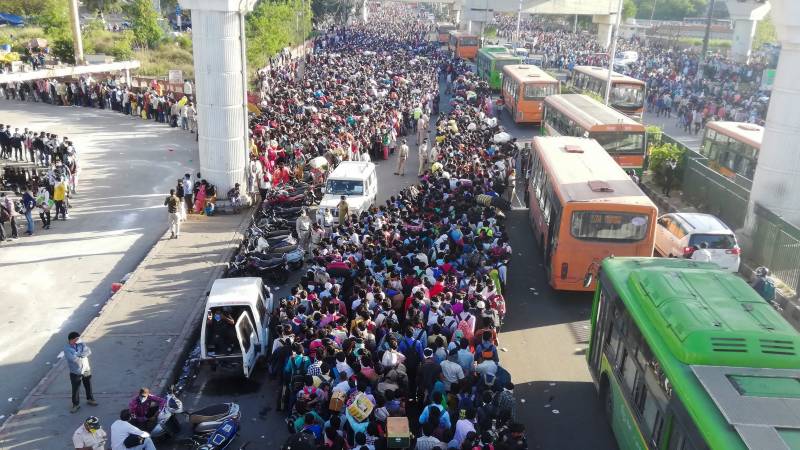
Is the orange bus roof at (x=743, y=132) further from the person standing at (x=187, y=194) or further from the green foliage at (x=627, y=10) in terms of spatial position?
the green foliage at (x=627, y=10)

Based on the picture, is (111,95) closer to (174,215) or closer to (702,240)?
(174,215)

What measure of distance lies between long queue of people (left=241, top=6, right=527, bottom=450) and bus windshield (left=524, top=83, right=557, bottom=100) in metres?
11.0

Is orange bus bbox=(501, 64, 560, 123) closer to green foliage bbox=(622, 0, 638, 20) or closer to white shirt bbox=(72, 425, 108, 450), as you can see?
white shirt bbox=(72, 425, 108, 450)

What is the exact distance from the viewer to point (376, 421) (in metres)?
8.81

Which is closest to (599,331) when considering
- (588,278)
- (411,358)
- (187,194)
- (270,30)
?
(411,358)

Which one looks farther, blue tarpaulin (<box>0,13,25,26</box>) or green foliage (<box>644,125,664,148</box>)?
blue tarpaulin (<box>0,13,25,26</box>)

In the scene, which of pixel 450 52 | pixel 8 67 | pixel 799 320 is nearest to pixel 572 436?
pixel 799 320

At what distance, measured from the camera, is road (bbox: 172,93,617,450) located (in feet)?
34.1

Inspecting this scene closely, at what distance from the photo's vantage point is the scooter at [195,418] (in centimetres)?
986

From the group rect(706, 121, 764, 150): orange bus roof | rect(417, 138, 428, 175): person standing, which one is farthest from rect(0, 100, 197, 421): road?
rect(706, 121, 764, 150): orange bus roof

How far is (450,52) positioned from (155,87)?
3743cm

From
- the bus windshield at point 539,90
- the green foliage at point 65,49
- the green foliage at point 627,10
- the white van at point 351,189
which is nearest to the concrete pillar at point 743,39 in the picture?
the bus windshield at point 539,90

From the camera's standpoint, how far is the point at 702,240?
15773 millimetres

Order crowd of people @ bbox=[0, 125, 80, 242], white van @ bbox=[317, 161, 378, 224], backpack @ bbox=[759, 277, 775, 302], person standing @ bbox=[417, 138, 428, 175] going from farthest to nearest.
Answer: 1. person standing @ bbox=[417, 138, 428, 175]
2. crowd of people @ bbox=[0, 125, 80, 242]
3. white van @ bbox=[317, 161, 378, 224]
4. backpack @ bbox=[759, 277, 775, 302]
